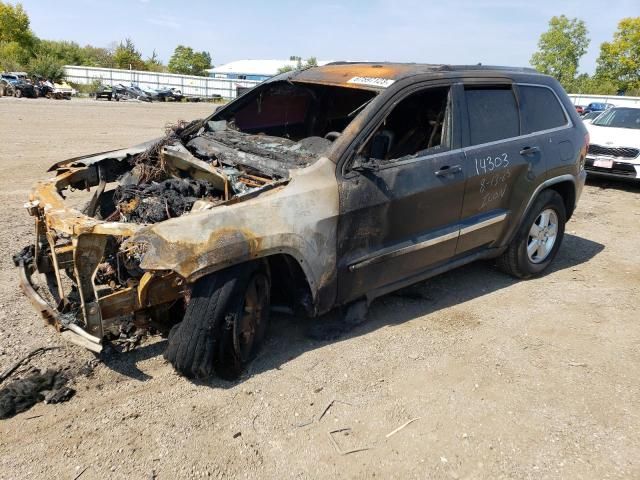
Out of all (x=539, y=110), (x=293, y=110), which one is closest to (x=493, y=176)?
(x=539, y=110)

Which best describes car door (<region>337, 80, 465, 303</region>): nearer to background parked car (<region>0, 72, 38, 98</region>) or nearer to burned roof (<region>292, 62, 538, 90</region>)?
burned roof (<region>292, 62, 538, 90</region>)

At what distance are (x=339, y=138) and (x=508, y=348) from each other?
1989 mm

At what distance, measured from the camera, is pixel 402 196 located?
3.65 meters

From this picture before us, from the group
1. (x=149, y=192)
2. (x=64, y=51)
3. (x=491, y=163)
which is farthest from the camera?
(x=64, y=51)

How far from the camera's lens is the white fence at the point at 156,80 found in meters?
44.8

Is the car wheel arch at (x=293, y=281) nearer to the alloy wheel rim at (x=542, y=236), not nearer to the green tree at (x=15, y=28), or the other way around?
the alloy wheel rim at (x=542, y=236)

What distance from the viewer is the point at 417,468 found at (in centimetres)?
265

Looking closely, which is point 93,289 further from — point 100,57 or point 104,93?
point 100,57

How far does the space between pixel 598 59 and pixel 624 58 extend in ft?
11.7

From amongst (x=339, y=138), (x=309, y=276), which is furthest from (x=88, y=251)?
(x=339, y=138)

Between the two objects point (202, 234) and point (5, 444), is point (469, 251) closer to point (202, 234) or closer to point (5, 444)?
point (202, 234)

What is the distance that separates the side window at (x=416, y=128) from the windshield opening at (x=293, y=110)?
0.47 metres

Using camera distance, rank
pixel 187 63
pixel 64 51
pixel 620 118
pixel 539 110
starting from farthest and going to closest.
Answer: pixel 187 63, pixel 64 51, pixel 620 118, pixel 539 110

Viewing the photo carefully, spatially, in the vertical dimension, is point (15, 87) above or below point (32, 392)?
above
